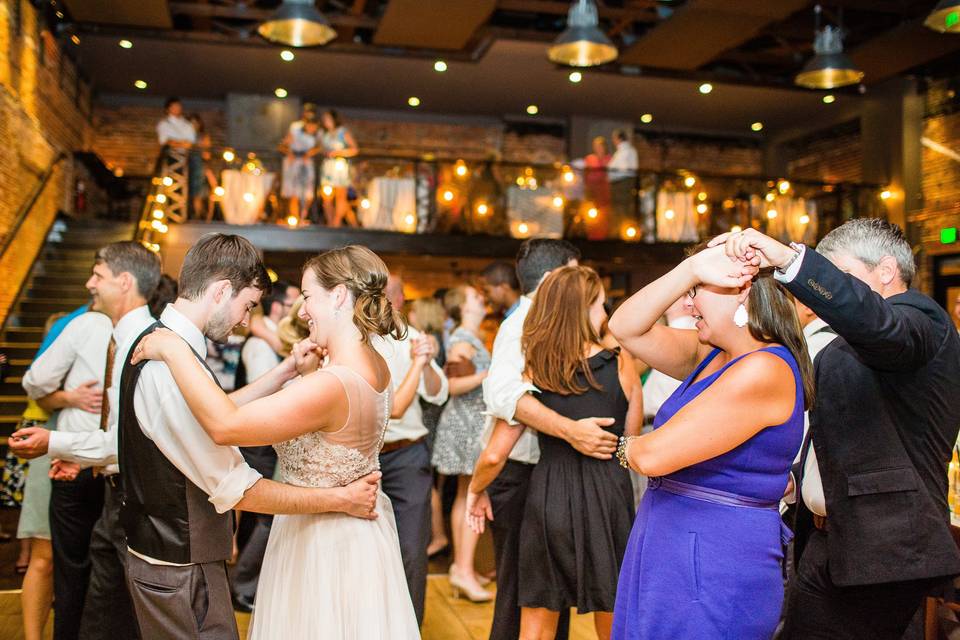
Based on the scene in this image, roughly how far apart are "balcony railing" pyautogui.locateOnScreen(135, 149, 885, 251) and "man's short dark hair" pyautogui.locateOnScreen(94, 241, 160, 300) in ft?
23.3

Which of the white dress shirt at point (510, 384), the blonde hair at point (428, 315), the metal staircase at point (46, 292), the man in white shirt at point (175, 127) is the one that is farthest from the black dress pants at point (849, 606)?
the man in white shirt at point (175, 127)

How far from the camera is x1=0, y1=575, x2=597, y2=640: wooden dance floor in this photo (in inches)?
163

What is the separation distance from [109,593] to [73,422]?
1.10 m

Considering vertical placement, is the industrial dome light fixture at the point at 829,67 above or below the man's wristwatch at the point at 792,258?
above

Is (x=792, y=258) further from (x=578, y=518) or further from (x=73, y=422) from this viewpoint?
(x=73, y=422)

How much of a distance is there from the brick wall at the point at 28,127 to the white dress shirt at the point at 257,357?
5126 mm

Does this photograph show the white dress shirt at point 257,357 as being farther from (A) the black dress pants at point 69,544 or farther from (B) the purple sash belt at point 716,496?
(B) the purple sash belt at point 716,496

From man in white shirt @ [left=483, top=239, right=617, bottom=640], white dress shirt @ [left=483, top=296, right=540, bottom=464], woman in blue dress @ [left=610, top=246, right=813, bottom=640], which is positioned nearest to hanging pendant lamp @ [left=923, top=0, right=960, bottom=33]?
man in white shirt @ [left=483, top=239, right=617, bottom=640]

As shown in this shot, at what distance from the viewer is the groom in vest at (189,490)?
2.04 m

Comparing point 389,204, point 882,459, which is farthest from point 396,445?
point 389,204

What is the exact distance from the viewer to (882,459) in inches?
80.8

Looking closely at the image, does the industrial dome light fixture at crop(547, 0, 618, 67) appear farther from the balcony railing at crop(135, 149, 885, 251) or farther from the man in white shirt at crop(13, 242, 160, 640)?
the man in white shirt at crop(13, 242, 160, 640)

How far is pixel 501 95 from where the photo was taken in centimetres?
1344

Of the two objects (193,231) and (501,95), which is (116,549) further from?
(501,95)
